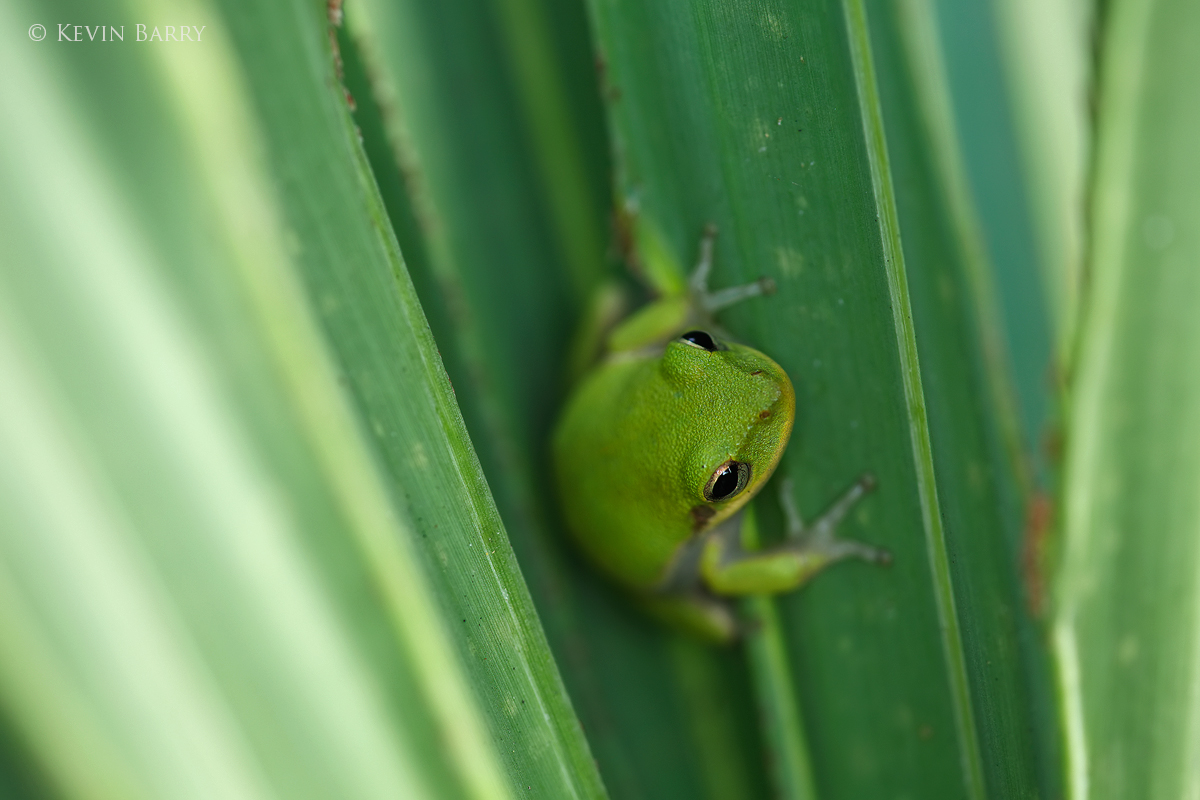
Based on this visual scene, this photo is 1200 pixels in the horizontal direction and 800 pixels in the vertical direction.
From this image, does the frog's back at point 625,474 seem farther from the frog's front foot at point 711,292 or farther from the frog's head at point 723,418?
the frog's front foot at point 711,292

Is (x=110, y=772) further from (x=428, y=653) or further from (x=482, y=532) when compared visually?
(x=482, y=532)

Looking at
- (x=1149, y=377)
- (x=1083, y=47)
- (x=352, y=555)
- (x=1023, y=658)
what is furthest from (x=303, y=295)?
(x=1083, y=47)

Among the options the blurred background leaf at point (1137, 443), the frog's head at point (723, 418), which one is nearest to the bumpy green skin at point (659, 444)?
the frog's head at point (723, 418)

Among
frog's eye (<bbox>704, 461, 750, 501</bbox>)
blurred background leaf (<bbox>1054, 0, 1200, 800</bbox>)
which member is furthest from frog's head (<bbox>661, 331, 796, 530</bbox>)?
blurred background leaf (<bbox>1054, 0, 1200, 800</bbox>)

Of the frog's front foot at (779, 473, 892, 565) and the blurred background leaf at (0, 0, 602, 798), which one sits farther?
the frog's front foot at (779, 473, 892, 565)

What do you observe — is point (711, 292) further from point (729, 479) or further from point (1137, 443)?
point (1137, 443)

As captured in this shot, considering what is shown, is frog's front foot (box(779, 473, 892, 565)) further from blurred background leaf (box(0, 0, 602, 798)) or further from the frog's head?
blurred background leaf (box(0, 0, 602, 798))

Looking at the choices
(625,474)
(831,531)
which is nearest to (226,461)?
(625,474)

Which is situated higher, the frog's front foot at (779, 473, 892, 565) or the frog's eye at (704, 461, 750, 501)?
the frog's eye at (704, 461, 750, 501)
